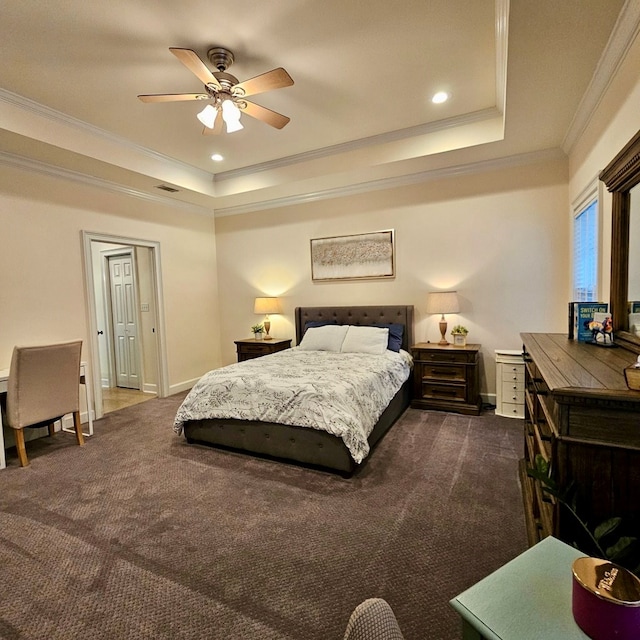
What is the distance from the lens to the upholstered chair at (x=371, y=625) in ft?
1.95

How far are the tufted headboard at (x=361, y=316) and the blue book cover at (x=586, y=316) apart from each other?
7.63 ft

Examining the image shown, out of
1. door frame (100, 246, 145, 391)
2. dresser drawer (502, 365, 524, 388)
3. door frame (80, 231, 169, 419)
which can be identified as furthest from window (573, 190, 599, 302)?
door frame (100, 246, 145, 391)

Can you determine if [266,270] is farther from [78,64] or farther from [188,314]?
[78,64]

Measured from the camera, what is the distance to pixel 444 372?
13.1ft

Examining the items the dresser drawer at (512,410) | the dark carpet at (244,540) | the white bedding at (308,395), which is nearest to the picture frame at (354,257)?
the white bedding at (308,395)

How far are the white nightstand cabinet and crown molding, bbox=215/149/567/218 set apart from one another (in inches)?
81.0

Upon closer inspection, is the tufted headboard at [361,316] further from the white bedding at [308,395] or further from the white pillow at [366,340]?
the white bedding at [308,395]

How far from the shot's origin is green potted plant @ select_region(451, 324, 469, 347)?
161 inches

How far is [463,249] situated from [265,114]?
268 cm

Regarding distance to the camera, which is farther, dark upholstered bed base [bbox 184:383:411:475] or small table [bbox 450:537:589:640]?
dark upholstered bed base [bbox 184:383:411:475]

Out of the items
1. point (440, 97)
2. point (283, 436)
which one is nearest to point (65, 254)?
point (283, 436)

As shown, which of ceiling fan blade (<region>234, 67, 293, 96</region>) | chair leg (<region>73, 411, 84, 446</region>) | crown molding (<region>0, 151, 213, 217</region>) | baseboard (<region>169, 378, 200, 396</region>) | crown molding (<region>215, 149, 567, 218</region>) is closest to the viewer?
ceiling fan blade (<region>234, 67, 293, 96</region>)

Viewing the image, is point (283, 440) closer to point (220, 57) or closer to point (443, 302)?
point (443, 302)

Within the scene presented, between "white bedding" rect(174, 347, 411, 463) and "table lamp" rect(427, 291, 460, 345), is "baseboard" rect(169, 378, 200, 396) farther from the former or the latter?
Answer: "table lamp" rect(427, 291, 460, 345)
